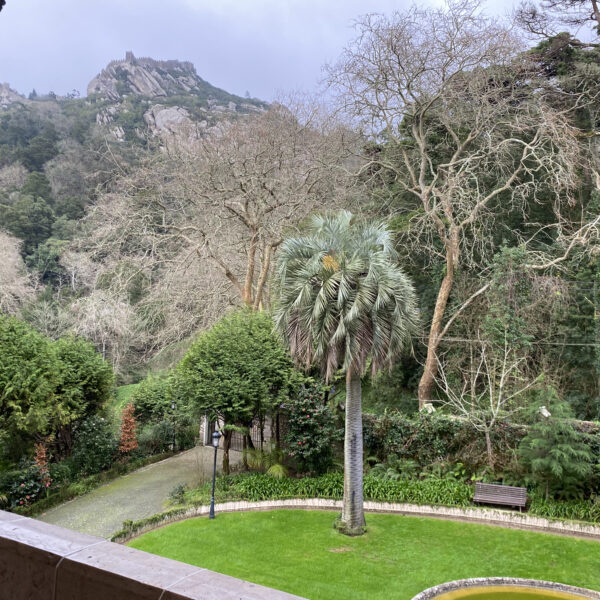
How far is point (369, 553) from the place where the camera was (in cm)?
1091

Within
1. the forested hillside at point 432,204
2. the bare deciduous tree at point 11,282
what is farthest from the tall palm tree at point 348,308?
the bare deciduous tree at point 11,282

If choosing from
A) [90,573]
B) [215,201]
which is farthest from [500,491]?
[215,201]

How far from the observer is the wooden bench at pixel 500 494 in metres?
12.6

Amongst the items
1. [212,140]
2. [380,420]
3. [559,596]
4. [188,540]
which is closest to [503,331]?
[380,420]

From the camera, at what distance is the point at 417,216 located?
59.5ft

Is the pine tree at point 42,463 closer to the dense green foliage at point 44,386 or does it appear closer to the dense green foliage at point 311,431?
the dense green foliage at point 44,386

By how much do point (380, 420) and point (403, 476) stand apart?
1.86 metres

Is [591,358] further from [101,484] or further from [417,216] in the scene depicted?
[101,484]

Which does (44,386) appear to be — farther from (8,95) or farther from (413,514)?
(8,95)

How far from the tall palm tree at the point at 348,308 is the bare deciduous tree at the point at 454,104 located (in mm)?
5483

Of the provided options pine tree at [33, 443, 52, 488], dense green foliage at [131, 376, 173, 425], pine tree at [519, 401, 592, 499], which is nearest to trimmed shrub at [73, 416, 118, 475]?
pine tree at [33, 443, 52, 488]

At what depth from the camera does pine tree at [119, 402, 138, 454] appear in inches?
739

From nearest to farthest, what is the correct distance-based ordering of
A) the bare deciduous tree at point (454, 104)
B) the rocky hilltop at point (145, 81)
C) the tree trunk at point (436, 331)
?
the bare deciduous tree at point (454, 104), the tree trunk at point (436, 331), the rocky hilltop at point (145, 81)

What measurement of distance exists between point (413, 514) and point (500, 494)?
2174 mm
